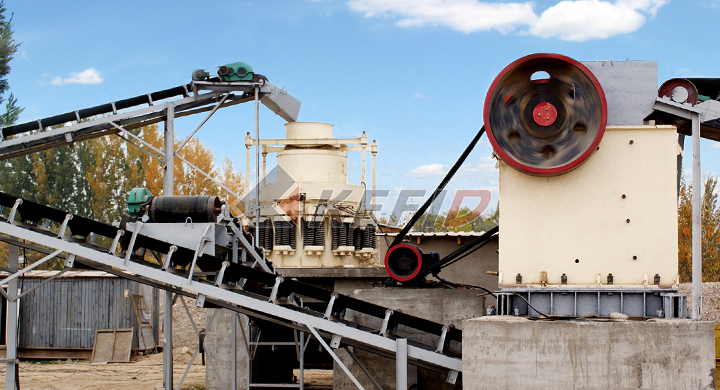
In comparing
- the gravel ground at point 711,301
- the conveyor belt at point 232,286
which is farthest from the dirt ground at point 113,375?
the gravel ground at point 711,301

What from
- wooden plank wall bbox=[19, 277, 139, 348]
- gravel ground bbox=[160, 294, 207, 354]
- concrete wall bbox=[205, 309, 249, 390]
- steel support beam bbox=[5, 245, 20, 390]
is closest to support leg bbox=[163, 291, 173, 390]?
concrete wall bbox=[205, 309, 249, 390]

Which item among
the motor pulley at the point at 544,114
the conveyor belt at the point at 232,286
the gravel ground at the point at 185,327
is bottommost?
the gravel ground at the point at 185,327

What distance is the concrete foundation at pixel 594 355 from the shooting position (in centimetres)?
1205

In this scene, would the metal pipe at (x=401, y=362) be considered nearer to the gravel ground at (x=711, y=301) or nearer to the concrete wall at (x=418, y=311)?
the concrete wall at (x=418, y=311)

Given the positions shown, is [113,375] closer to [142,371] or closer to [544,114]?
[142,371]

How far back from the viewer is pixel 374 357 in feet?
54.3

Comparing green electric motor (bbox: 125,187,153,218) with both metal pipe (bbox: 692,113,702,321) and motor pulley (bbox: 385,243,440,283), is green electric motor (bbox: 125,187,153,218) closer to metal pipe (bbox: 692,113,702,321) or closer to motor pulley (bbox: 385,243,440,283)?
motor pulley (bbox: 385,243,440,283)

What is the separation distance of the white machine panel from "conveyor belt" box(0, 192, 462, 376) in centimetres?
210

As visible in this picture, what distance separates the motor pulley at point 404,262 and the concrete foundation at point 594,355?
4.00 m

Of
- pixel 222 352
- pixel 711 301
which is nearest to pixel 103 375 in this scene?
pixel 222 352

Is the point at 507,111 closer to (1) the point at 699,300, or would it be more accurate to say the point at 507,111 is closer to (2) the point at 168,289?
(1) the point at 699,300

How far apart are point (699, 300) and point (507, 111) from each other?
15.8ft

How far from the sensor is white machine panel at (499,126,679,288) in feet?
44.2

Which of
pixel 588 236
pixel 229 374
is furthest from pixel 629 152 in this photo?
pixel 229 374
